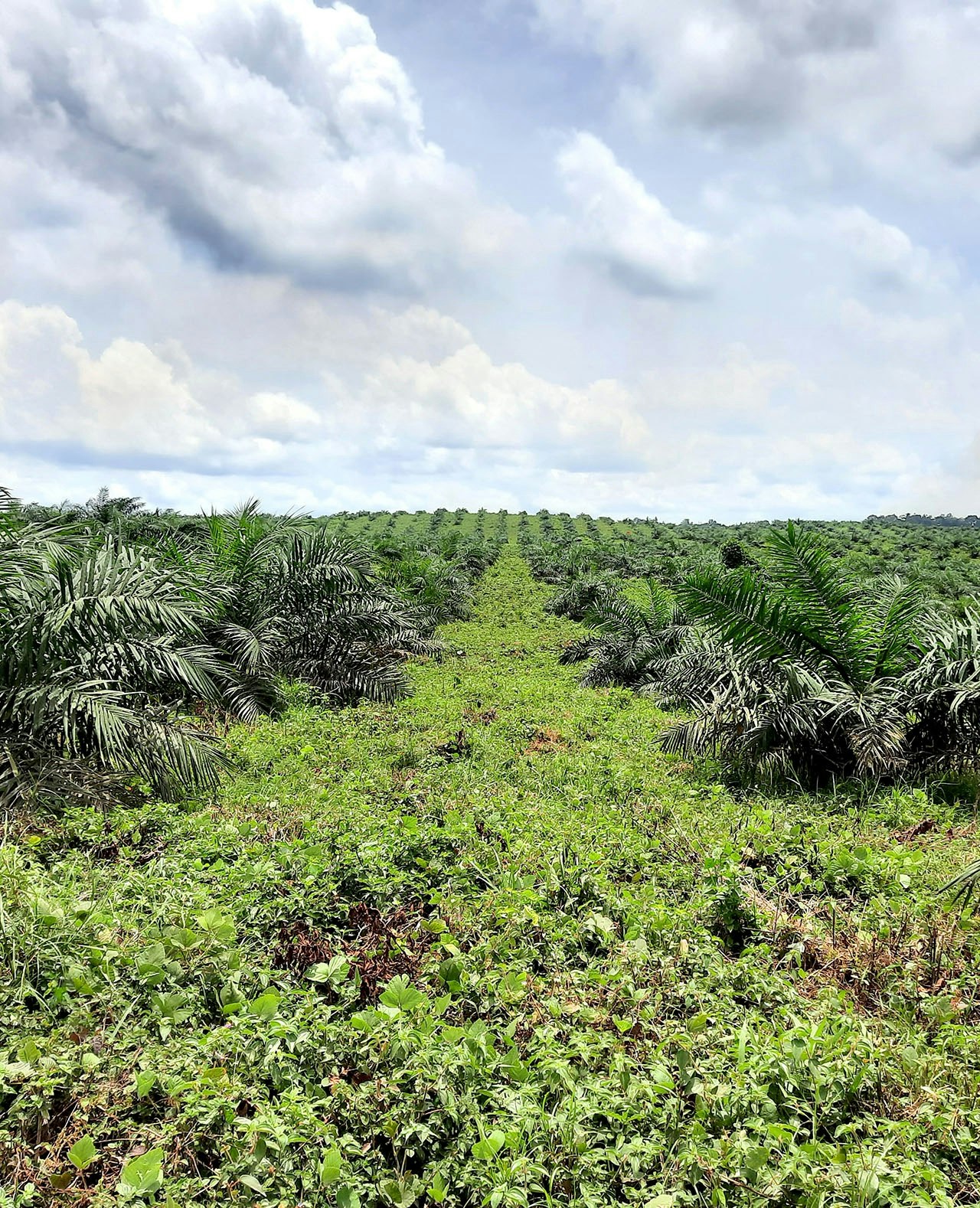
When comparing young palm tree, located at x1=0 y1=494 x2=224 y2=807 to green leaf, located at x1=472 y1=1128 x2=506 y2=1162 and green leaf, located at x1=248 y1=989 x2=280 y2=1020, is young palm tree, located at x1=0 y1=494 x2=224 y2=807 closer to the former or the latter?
green leaf, located at x1=248 y1=989 x2=280 y2=1020

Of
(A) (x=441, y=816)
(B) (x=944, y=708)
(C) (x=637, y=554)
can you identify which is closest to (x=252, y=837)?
(A) (x=441, y=816)

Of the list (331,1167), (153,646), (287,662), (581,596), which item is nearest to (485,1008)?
(331,1167)

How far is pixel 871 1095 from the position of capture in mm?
2785

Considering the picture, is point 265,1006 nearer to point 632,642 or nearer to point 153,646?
point 153,646

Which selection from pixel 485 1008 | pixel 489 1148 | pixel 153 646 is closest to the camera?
pixel 489 1148

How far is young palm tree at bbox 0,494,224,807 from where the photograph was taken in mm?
5316

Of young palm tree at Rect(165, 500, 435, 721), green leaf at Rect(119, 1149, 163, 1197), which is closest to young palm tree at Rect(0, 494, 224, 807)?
young palm tree at Rect(165, 500, 435, 721)

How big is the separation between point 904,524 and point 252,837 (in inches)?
2900

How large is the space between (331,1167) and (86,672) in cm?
501

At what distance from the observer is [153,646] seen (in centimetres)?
659

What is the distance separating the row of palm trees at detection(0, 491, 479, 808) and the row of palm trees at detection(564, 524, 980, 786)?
5151mm

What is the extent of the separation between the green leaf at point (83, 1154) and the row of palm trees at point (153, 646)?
11.0 ft

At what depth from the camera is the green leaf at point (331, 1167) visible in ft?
7.29

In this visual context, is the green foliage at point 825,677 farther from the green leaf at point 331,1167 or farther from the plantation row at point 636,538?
the green leaf at point 331,1167
